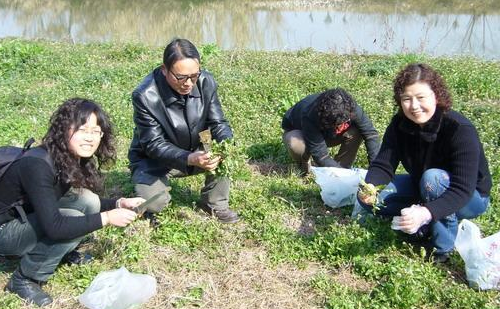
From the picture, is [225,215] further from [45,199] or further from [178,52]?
[45,199]

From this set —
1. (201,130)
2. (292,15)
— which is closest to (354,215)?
(201,130)

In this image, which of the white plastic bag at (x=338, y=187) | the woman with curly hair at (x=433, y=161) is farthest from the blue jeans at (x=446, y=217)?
the white plastic bag at (x=338, y=187)

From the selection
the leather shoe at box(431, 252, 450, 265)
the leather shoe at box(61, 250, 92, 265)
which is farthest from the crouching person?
the leather shoe at box(61, 250, 92, 265)

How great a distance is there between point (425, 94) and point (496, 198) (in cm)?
140

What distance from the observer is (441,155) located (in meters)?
3.33

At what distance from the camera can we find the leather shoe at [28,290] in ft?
9.86

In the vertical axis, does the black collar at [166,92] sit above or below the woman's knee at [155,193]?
above

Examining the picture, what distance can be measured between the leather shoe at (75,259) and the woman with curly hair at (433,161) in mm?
1826

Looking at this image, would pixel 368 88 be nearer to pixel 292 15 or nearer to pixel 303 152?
pixel 303 152

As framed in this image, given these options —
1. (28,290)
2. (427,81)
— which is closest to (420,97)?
(427,81)

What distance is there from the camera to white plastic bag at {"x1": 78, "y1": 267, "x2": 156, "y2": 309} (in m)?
2.78

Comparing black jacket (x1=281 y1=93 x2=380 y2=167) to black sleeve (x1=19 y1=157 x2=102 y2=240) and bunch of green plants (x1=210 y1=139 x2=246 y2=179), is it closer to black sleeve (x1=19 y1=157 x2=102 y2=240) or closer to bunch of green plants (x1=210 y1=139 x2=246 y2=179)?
bunch of green plants (x1=210 y1=139 x2=246 y2=179)

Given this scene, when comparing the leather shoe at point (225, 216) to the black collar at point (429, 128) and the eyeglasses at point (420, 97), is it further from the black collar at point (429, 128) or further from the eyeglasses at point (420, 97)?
the eyeglasses at point (420, 97)

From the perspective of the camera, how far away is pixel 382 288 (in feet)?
9.98
